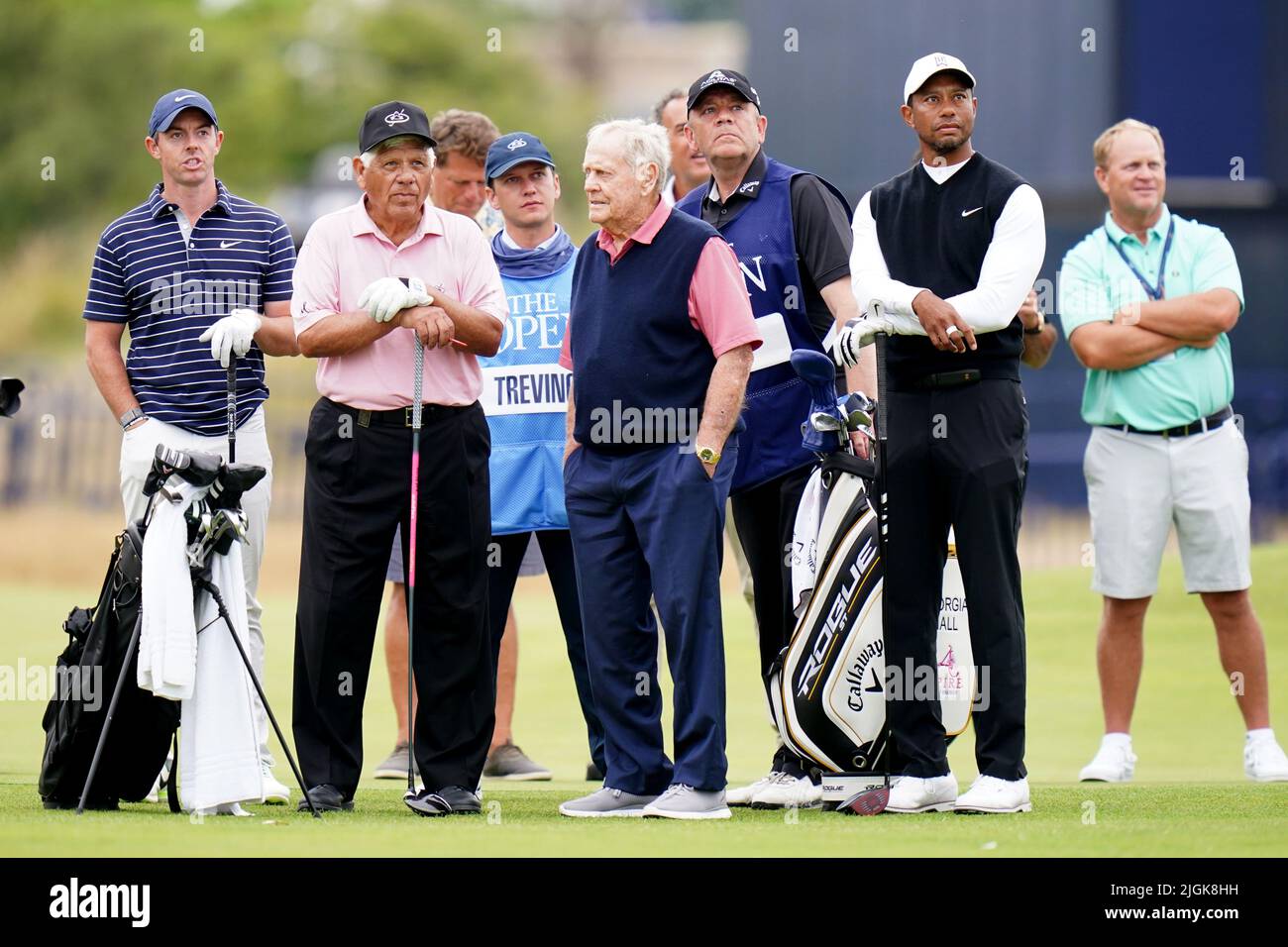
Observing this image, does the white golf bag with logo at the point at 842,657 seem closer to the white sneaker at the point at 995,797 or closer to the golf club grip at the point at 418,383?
the white sneaker at the point at 995,797

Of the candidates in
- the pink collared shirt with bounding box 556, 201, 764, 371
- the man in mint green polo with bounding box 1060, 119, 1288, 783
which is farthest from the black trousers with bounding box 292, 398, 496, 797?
the man in mint green polo with bounding box 1060, 119, 1288, 783

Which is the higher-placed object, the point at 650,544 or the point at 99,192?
the point at 99,192

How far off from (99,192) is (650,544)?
3861 cm

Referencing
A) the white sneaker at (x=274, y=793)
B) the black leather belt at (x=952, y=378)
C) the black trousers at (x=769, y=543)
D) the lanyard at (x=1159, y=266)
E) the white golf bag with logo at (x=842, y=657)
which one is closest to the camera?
the black leather belt at (x=952, y=378)

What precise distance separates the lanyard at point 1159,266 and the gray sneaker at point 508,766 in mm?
3098

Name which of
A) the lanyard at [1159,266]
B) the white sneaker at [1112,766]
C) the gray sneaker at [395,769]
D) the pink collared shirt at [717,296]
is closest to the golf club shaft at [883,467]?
the pink collared shirt at [717,296]

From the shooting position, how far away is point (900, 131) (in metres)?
22.5

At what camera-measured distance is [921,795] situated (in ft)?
21.2

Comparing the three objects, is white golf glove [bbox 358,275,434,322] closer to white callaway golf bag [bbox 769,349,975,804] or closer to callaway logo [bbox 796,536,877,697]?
white callaway golf bag [bbox 769,349,975,804]

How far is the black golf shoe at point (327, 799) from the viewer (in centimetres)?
645

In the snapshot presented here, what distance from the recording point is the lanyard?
326 inches

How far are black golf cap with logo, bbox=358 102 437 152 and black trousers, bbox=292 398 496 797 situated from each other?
2.77ft
